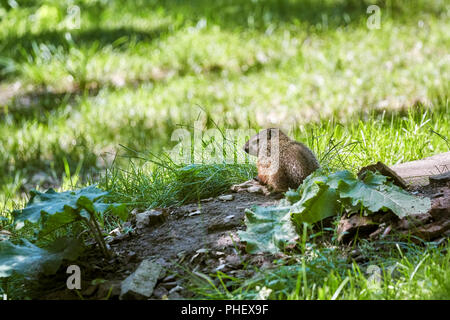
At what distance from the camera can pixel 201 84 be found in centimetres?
690

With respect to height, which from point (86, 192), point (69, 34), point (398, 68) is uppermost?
point (69, 34)

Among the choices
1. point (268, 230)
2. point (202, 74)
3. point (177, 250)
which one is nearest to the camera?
point (268, 230)

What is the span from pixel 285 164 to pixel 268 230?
1.94 feet

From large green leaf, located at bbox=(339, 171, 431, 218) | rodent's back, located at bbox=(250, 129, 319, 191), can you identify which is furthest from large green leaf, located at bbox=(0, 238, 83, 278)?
large green leaf, located at bbox=(339, 171, 431, 218)

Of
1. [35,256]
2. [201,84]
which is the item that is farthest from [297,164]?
[201,84]

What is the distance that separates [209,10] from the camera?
29.0 feet

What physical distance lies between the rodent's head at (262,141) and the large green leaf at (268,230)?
0.65 m

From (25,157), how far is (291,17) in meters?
4.28

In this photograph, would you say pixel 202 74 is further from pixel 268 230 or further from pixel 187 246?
pixel 268 230

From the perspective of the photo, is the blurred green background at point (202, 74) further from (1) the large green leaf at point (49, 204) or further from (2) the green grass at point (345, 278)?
(1) the large green leaf at point (49, 204)

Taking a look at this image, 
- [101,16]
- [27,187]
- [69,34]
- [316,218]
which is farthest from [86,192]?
[101,16]

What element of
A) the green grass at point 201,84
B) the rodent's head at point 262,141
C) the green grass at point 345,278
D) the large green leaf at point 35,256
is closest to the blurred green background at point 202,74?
the green grass at point 201,84

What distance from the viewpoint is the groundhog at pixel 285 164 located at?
3.19 metres
